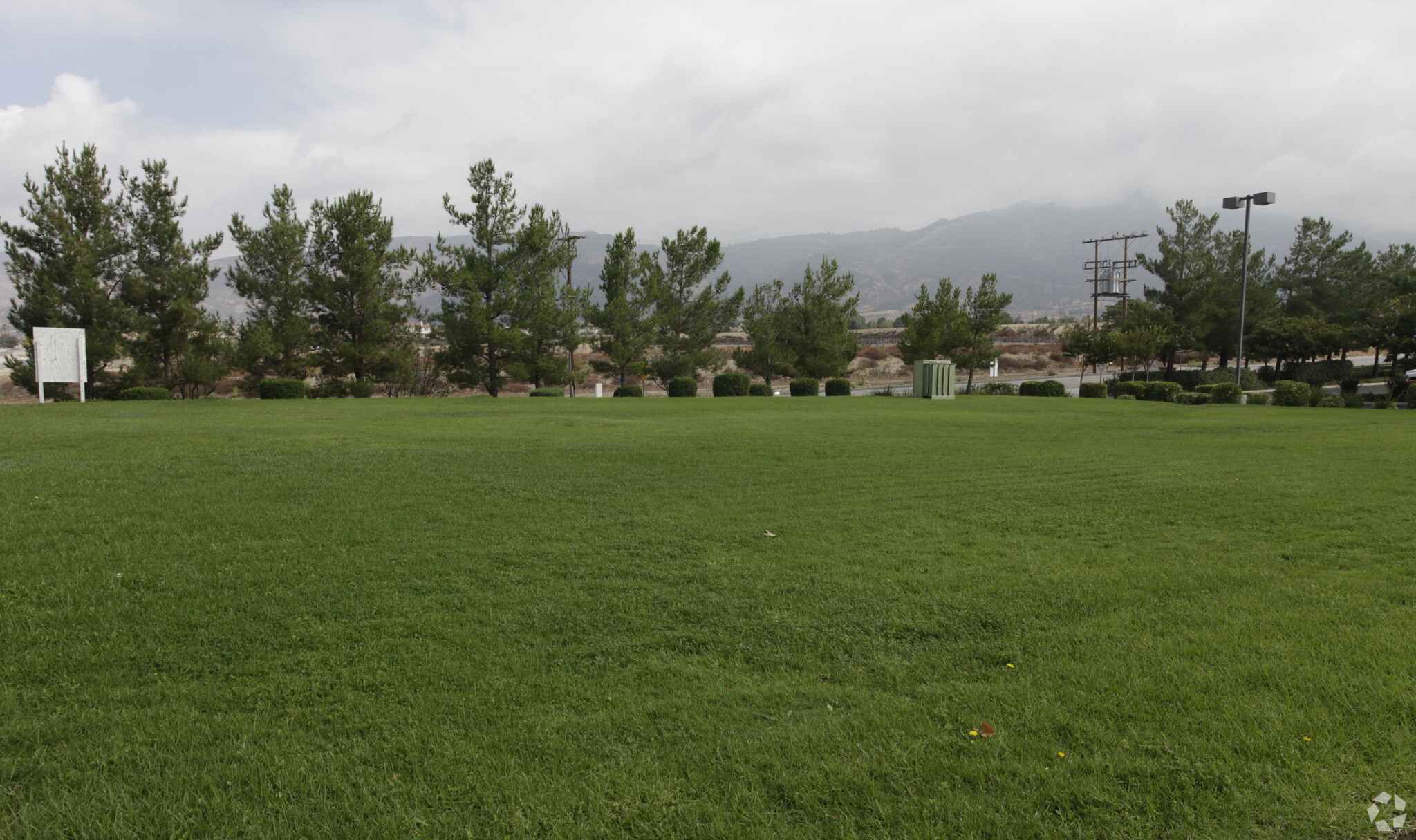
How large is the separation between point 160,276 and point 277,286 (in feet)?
12.7

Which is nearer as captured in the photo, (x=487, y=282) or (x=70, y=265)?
(x=70, y=265)

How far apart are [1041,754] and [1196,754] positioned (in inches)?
21.6

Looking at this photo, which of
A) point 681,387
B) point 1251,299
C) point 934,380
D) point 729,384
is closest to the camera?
point 934,380

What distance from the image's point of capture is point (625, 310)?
36.2 m

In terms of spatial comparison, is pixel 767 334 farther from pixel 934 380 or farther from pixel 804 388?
pixel 934 380

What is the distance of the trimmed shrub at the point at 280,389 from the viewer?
2430 centimetres

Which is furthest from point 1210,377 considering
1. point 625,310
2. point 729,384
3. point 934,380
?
point 625,310

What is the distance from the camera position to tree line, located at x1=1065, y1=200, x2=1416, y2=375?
38.9 metres

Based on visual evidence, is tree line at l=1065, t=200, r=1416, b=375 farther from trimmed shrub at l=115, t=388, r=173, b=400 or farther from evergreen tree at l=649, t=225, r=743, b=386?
trimmed shrub at l=115, t=388, r=173, b=400

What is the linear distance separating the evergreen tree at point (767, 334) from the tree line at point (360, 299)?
0.58m

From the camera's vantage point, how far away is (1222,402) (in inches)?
1044

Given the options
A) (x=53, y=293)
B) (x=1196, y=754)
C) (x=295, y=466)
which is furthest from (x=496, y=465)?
(x=53, y=293)

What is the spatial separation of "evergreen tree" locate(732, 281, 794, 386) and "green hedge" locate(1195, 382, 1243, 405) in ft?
64.7

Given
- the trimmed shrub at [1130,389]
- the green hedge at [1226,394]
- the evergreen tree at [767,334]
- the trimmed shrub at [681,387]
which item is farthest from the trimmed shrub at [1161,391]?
the trimmed shrub at [681,387]
